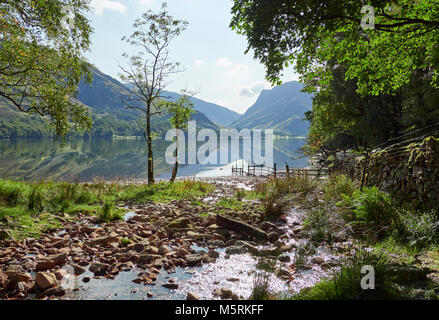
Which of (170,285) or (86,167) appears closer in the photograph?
(170,285)

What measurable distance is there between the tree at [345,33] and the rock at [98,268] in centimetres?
578

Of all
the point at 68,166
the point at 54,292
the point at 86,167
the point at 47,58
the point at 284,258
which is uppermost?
the point at 47,58

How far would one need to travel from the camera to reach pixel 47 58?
894 cm

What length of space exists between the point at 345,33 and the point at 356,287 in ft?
22.5

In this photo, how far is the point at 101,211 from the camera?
8.19 metres

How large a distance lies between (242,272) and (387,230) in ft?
13.1

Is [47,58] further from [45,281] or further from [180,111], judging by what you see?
[180,111]

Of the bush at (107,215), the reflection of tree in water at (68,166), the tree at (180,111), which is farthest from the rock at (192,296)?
the tree at (180,111)

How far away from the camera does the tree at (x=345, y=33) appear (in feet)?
18.0

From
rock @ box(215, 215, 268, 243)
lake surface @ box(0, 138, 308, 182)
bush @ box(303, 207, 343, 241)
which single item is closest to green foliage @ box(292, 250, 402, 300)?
rock @ box(215, 215, 268, 243)

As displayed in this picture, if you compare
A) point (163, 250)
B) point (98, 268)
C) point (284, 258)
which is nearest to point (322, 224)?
point (284, 258)

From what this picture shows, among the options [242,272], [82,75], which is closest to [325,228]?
[242,272]

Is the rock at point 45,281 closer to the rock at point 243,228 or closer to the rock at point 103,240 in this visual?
the rock at point 103,240
